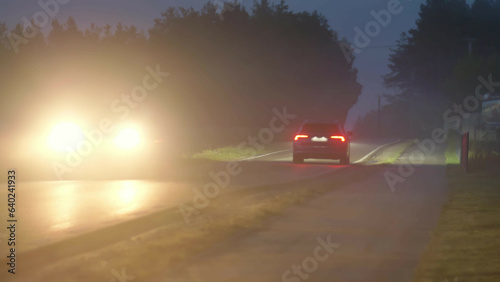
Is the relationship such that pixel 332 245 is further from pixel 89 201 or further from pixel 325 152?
pixel 325 152

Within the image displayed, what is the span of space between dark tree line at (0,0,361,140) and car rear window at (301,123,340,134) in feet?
57.9

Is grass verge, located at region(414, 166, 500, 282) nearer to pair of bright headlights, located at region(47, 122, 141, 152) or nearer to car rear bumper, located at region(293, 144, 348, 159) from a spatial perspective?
car rear bumper, located at region(293, 144, 348, 159)

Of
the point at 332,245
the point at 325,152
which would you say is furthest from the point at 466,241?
the point at 325,152

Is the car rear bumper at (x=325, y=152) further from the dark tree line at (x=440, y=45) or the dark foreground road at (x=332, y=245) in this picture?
the dark tree line at (x=440, y=45)

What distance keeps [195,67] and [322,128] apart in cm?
3661

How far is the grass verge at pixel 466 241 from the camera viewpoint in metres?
7.95

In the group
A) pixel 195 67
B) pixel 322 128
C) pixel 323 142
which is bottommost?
pixel 323 142

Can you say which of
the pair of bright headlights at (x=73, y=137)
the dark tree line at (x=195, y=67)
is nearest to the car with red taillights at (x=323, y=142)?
the pair of bright headlights at (x=73, y=137)

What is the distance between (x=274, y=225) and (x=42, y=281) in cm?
497

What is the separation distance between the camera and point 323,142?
89.5ft

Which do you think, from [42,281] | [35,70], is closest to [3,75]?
[35,70]

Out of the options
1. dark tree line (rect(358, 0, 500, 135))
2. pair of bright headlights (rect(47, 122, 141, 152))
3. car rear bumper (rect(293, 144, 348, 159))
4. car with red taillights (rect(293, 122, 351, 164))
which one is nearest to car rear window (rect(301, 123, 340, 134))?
car with red taillights (rect(293, 122, 351, 164))

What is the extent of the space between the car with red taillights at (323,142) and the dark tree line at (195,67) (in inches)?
697

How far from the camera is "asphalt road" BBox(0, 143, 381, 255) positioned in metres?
10.6
